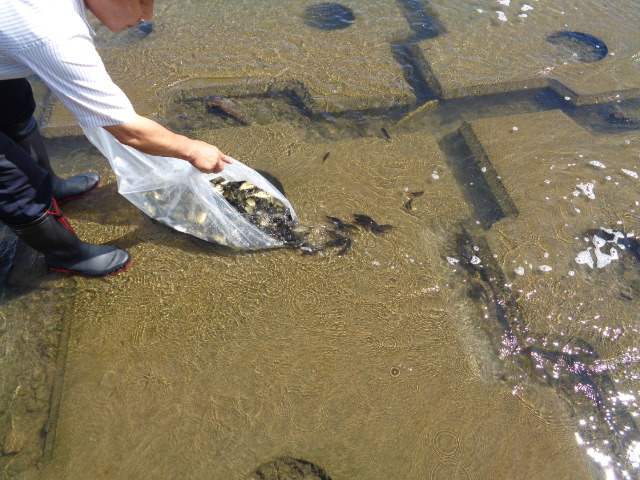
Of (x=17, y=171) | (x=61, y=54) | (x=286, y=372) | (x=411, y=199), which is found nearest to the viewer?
(x=61, y=54)

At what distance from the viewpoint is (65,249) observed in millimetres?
2766

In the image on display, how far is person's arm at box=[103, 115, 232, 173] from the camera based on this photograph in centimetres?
193

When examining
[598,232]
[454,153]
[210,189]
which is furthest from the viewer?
[454,153]

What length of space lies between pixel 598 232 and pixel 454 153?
138 centimetres

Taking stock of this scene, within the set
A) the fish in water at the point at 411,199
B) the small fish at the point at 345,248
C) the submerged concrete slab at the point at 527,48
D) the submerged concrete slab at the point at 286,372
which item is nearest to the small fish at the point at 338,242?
the small fish at the point at 345,248

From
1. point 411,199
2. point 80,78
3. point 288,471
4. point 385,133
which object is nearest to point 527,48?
point 385,133

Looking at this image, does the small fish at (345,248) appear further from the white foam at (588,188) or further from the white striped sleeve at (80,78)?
the white foam at (588,188)

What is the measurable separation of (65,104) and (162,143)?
419 mm

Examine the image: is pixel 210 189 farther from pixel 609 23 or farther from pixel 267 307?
pixel 609 23

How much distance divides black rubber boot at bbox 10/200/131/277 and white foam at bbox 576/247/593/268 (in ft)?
10.9

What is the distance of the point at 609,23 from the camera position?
5.48 meters

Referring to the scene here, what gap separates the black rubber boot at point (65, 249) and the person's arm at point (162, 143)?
997mm

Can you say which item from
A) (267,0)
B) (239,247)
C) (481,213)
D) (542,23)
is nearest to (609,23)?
(542,23)

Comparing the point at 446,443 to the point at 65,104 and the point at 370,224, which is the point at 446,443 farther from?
the point at 65,104
